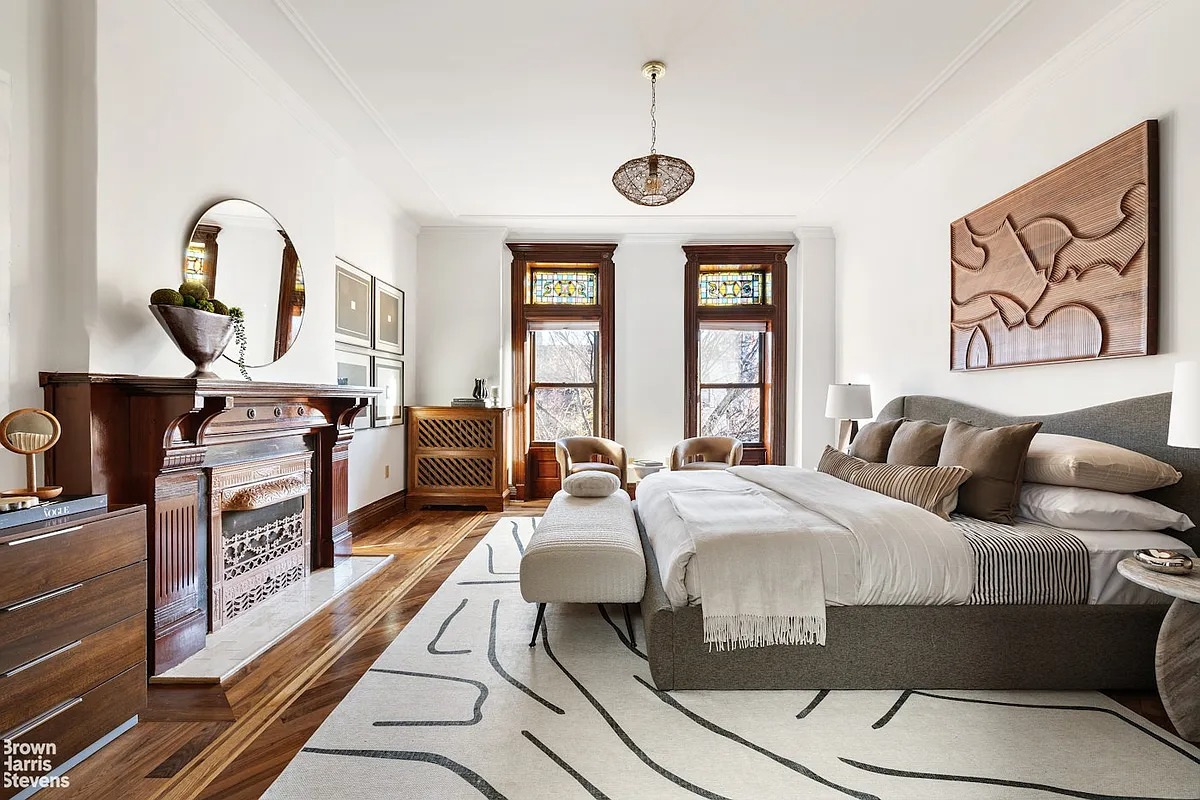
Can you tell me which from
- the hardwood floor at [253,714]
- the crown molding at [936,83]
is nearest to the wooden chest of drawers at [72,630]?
the hardwood floor at [253,714]

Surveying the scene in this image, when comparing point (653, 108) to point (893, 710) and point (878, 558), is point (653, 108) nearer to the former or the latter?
point (878, 558)

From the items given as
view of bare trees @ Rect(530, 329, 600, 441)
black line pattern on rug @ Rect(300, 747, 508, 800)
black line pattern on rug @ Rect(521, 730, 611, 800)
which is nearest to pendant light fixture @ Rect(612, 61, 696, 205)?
black line pattern on rug @ Rect(521, 730, 611, 800)

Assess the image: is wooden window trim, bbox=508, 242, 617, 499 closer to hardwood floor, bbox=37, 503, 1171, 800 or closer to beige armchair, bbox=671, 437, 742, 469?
beige armchair, bbox=671, 437, 742, 469

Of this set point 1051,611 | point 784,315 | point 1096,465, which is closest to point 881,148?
point 784,315

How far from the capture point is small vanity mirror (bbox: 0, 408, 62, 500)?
5.95 ft

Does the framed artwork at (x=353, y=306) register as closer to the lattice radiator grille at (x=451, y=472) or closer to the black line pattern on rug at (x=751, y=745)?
the lattice radiator grille at (x=451, y=472)

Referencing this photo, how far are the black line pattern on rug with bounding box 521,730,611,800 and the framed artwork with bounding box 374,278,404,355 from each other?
4.07 meters

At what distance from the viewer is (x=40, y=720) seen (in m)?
1.68

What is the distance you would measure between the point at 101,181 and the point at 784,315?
5748mm

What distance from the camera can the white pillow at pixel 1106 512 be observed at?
2.40 meters

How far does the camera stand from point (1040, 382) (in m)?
3.31

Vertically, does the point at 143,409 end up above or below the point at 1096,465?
→ above

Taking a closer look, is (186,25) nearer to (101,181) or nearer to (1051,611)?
(101,181)

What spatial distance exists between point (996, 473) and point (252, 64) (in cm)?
409
